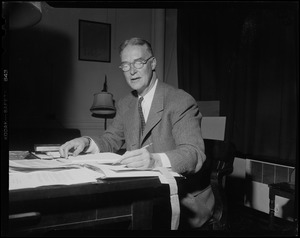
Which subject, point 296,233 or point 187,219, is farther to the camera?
point 187,219

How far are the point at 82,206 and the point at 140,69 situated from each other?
782 mm

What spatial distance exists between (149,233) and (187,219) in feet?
1.47

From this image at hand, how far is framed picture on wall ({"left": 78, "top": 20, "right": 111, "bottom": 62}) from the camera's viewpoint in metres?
2.51

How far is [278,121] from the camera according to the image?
2.05 meters

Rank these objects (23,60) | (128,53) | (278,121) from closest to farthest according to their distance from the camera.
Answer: (128,53), (278,121), (23,60)

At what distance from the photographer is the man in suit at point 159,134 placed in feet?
2.92

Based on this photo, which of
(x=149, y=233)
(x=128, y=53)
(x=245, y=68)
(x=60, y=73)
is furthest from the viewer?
(x=60, y=73)

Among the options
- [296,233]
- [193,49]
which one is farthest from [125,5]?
[193,49]

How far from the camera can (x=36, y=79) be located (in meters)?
2.45

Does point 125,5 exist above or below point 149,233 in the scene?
Answer: above

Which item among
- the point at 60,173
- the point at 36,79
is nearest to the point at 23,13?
the point at 60,173

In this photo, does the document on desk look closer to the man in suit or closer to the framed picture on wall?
the man in suit

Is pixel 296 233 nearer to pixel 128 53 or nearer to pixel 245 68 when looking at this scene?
pixel 128 53

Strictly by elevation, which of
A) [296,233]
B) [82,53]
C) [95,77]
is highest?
[82,53]
